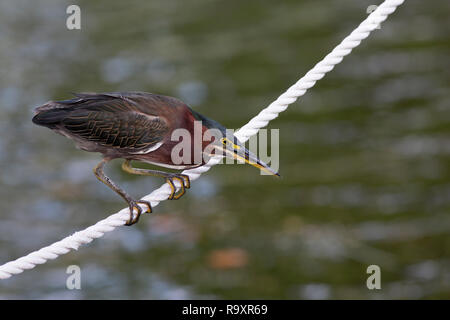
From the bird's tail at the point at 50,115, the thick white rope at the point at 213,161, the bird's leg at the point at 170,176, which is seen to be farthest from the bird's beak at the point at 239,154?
the bird's tail at the point at 50,115

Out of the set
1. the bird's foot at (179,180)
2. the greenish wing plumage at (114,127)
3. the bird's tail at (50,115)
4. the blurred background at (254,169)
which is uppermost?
the blurred background at (254,169)

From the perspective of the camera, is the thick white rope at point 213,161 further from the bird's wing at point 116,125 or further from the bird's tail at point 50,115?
the bird's tail at point 50,115

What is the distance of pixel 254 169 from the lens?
5.75 m

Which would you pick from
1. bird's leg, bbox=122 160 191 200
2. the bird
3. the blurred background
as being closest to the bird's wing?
→ the bird

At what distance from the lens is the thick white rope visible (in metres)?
2.47

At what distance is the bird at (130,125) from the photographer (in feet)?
7.50

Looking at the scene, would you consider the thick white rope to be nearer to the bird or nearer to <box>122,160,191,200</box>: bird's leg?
<box>122,160,191,200</box>: bird's leg

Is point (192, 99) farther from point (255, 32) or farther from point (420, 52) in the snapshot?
point (420, 52)

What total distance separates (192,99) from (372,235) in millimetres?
2470

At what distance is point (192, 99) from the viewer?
6.70 meters

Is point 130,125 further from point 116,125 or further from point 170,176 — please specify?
point 170,176

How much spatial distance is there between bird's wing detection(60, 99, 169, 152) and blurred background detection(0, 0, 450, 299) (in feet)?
8.29

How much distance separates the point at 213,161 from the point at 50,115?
24.0 inches

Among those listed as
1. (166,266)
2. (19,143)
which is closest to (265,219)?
(166,266)
